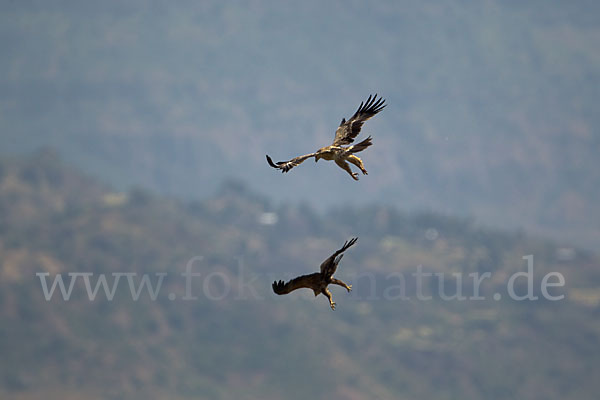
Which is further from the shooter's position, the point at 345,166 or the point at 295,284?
the point at 345,166

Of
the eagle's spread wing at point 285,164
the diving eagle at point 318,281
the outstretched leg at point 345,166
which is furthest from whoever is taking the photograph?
the outstretched leg at point 345,166

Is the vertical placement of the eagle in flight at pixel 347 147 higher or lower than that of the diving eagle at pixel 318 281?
higher

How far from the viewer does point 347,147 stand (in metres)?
17.5

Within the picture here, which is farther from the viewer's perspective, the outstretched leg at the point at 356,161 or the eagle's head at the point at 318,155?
the outstretched leg at the point at 356,161

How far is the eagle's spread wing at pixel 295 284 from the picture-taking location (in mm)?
16766

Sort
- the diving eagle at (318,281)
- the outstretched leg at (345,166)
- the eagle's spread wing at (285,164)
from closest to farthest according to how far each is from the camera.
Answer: the eagle's spread wing at (285,164) < the diving eagle at (318,281) < the outstretched leg at (345,166)

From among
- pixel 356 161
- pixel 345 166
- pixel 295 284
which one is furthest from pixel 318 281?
pixel 356 161

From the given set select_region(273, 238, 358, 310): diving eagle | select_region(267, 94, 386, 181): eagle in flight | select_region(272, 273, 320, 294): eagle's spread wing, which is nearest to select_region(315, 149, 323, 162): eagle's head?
select_region(267, 94, 386, 181): eagle in flight

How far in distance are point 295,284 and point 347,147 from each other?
2.28 meters

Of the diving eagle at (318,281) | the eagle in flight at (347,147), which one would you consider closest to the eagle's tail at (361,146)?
the eagle in flight at (347,147)

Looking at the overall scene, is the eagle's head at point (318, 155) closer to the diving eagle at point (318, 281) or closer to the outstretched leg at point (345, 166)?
the outstretched leg at point (345, 166)

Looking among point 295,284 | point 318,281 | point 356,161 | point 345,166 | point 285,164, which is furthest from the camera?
point 356,161

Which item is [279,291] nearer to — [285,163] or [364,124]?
[285,163]

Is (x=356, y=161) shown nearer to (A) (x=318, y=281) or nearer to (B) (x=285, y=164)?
(B) (x=285, y=164)
